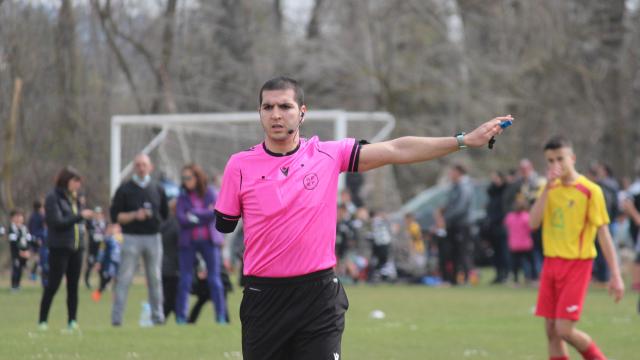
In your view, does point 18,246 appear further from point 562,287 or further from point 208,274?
point 562,287

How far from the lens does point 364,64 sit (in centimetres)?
3544

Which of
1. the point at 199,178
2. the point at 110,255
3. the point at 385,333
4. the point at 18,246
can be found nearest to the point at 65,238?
the point at 199,178

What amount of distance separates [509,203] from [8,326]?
11.7 m

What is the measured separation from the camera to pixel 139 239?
47.3 feet

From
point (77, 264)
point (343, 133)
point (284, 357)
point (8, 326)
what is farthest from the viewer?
point (343, 133)

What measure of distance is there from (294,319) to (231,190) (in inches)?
32.0

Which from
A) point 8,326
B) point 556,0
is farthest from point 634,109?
point 8,326

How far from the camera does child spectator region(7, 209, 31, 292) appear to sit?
2206cm

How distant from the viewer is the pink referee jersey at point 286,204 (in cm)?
627

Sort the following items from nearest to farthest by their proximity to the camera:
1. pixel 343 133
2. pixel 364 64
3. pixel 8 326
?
pixel 8 326, pixel 343 133, pixel 364 64

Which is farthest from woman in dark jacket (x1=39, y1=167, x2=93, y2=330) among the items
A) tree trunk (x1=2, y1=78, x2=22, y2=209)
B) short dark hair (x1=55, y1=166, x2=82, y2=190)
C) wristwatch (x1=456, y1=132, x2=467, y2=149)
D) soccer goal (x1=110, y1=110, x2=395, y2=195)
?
tree trunk (x1=2, y1=78, x2=22, y2=209)

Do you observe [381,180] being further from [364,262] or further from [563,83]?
[563,83]

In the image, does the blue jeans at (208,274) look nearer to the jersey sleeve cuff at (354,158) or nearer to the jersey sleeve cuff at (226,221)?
the jersey sleeve cuff at (226,221)

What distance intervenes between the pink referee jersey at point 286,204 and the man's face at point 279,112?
0.47 feet
